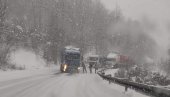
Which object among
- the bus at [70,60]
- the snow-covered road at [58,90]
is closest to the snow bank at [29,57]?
the bus at [70,60]

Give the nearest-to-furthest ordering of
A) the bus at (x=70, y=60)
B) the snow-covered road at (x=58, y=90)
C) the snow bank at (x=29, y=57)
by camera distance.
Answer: the snow-covered road at (x=58, y=90), the bus at (x=70, y=60), the snow bank at (x=29, y=57)

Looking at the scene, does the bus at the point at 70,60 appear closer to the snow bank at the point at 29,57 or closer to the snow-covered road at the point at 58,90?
the snow bank at the point at 29,57

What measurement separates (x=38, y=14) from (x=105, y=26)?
47703mm

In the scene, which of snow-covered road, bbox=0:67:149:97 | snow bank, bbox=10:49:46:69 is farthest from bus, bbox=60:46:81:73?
snow-covered road, bbox=0:67:149:97

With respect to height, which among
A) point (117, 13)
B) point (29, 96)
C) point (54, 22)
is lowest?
point (29, 96)

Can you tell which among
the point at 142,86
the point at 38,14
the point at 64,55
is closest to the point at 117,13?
the point at 38,14

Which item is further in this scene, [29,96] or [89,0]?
[89,0]

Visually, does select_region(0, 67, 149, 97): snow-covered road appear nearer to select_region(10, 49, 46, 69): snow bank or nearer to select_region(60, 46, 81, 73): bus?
select_region(60, 46, 81, 73): bus

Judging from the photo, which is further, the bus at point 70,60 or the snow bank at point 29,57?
the snow bank at point 29,57

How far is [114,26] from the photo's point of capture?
610 feet

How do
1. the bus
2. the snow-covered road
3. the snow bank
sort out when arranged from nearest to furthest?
the snow-covered road, the bus, the snow bank

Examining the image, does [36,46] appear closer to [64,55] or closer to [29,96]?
[64,55]

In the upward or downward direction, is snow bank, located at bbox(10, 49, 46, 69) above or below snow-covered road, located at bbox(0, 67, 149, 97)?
above

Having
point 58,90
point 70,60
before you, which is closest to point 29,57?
point 70,60
